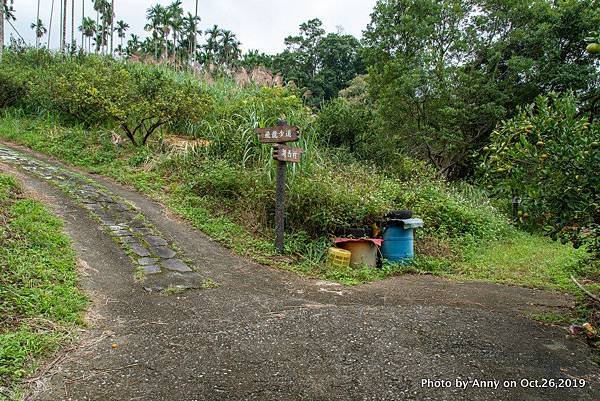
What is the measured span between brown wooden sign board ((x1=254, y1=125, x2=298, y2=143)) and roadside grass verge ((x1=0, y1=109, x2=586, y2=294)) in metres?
1.25

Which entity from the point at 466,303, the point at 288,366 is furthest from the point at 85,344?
the point at 466,303

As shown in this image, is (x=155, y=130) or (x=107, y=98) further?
(x=155, y=130)

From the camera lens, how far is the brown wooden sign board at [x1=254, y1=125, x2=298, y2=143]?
501 centimetres

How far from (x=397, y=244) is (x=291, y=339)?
2.82 metres

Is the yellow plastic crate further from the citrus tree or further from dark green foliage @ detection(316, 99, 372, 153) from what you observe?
dark green foliage @ detection(316, 99, 372, 153)

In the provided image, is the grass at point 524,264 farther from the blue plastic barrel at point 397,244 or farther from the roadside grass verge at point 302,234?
the blue plastic barrel at point 397,244

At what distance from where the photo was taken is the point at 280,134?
5.08 metres

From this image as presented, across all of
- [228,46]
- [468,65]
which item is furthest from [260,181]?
[228,46]

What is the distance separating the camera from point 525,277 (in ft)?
16.7

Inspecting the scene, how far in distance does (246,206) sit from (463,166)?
9.24 m

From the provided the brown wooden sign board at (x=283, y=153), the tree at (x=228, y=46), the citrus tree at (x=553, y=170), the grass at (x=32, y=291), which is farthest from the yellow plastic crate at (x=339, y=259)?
the tree at (x=228, y=46)

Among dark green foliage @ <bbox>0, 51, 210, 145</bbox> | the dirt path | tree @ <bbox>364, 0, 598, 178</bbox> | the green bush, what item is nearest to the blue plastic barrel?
the dirt path

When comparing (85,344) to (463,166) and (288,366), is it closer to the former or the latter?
(288,366)

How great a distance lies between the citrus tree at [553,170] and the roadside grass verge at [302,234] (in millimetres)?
1904
